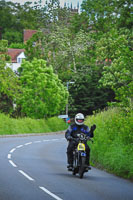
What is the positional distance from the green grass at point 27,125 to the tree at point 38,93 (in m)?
1.34

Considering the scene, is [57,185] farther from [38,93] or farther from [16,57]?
[16,57]

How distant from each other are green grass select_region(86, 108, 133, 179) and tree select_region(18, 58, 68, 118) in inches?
1373

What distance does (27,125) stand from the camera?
Result: 51.2 metres

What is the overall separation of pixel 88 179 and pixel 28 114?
42.4m

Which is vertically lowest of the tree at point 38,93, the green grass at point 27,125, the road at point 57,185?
the road at point 57,185

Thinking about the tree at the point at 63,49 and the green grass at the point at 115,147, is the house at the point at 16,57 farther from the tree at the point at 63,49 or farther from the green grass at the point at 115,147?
the green grass at the point at 115,147

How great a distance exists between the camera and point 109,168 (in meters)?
17.3

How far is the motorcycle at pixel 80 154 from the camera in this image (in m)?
14.8

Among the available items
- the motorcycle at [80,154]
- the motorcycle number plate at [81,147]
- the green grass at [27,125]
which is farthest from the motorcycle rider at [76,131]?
the green grass at [27,125]

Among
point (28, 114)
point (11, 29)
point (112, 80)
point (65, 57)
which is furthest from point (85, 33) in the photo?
point (11, 29)

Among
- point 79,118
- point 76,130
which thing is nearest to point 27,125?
point 76,130

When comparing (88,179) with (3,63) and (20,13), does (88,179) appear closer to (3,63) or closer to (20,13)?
(3,63)

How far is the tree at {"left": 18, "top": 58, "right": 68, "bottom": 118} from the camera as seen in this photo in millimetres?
56062

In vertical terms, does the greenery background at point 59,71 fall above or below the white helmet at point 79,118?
above
